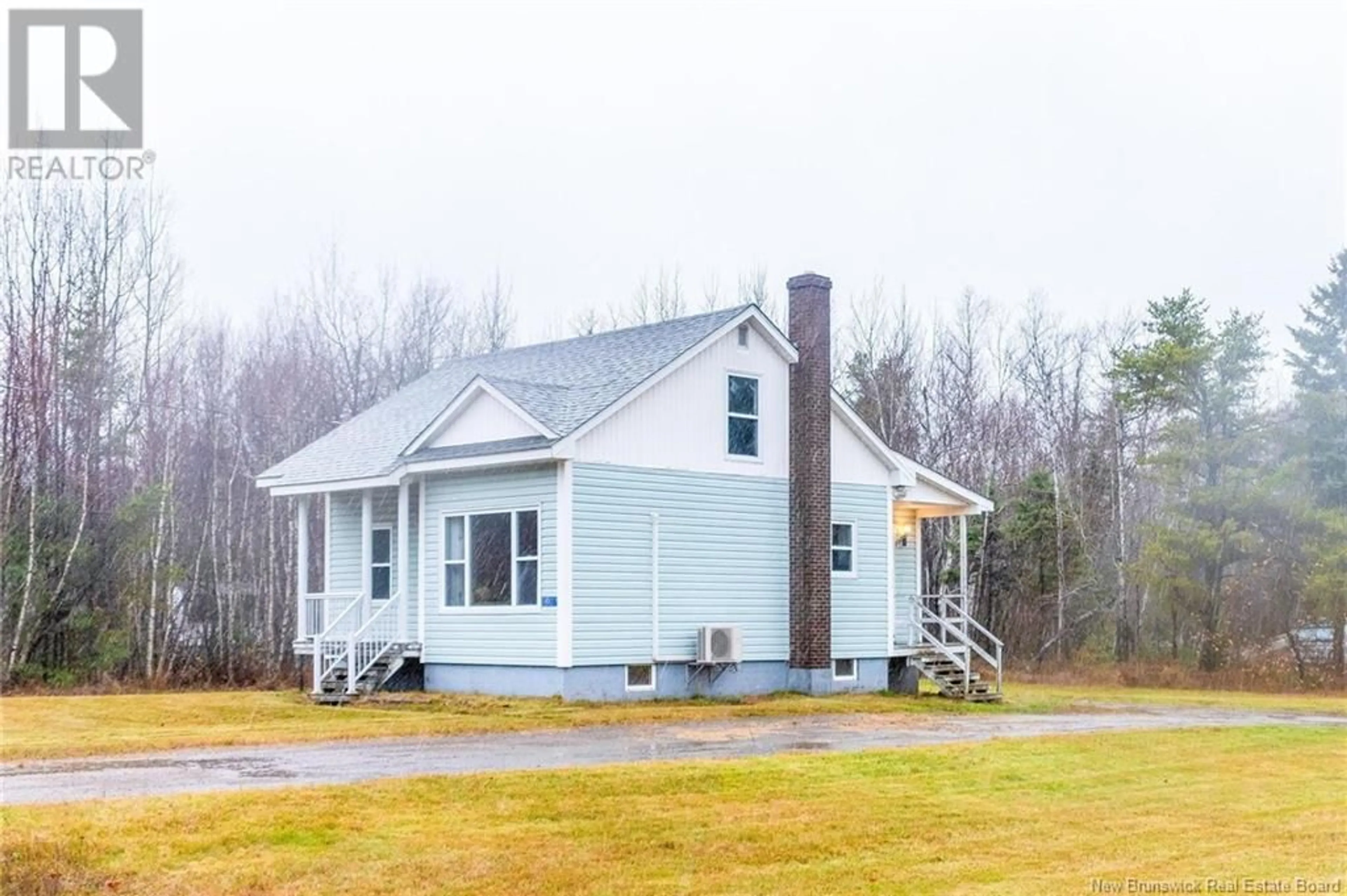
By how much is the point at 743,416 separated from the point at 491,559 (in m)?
4.80

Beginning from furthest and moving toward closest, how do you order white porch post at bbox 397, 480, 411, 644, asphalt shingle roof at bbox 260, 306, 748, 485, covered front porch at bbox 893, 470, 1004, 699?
covered front porch at bbox 893, 470, 1004, 699
white porch post at bbox 397, 480, 411, 644
asphalt shingle roof at bbox 260, 306, 748, 485

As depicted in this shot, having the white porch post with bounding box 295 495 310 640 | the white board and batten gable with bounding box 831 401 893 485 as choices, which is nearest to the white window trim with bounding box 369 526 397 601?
the white porch post with bounding box 295 495 310 640

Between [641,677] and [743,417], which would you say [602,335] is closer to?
[743,417]

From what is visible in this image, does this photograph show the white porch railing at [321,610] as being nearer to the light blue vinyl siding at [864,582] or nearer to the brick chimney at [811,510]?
the brick chimney at [811,510]

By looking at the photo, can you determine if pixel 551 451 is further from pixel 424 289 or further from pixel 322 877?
pixel 424 289

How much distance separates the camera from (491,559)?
2367 cm

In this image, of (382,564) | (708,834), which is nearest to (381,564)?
(382,564)

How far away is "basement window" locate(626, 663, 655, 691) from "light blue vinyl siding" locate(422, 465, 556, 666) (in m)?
1.54

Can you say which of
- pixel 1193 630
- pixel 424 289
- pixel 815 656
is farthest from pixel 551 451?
pixel 424 289

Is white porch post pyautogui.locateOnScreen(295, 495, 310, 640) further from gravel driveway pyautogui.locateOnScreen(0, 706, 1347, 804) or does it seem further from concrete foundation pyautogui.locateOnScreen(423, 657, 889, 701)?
gravel driveway pyautogui.locateOnScreen(0, 706, 1347, 804)

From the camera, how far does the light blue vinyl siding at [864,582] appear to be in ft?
86.5

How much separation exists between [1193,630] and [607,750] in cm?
2565

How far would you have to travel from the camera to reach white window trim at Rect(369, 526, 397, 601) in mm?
26141

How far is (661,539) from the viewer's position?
77.7 feet
